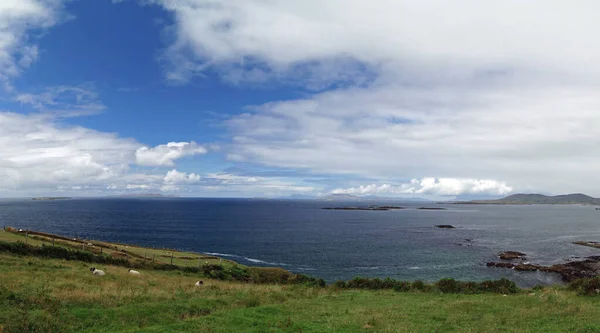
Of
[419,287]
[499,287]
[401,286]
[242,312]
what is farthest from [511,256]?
[242,312]

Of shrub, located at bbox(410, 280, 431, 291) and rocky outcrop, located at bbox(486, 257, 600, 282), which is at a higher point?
shrub, located at bbox(410, 280, 431, 291)

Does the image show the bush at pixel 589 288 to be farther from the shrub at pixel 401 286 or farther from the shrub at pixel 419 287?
the shrub at pixel 401 286

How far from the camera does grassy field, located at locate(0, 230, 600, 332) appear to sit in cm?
1852

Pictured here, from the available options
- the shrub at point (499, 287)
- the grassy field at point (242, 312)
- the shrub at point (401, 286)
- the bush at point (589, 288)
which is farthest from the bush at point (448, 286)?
the bush at point (589, 288)

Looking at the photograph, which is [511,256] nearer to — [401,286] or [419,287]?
[419,287]

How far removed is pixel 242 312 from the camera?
21547mm

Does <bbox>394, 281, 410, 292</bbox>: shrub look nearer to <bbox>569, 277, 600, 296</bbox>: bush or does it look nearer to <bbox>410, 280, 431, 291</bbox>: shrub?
<bbox>410, 280, 431, 291</bbox>: shrub

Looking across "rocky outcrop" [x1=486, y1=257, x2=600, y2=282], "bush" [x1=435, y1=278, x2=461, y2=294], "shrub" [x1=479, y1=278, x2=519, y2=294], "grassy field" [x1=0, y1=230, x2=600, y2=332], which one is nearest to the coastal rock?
"rocky outcrop" [x1=486, y1=257, x2=600, y2=282]

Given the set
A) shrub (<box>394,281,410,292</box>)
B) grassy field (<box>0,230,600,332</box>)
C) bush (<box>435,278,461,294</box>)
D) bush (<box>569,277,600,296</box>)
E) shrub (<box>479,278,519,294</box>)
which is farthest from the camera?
shrub (<box>394,281,410,292</box>)

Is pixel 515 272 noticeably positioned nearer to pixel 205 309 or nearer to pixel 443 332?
pixel 443 332

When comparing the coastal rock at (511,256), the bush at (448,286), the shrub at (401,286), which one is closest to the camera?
the bush at (448,286)

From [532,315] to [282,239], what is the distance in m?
97.5

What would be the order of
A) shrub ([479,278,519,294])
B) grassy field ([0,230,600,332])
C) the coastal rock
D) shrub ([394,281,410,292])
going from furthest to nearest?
1. the coastal rock
2. shrub ([394,281,410,292])
3. shrub ([479,278,519,294])
4. grassy field ([0,230,600,332])

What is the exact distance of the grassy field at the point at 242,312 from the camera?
18.5m
